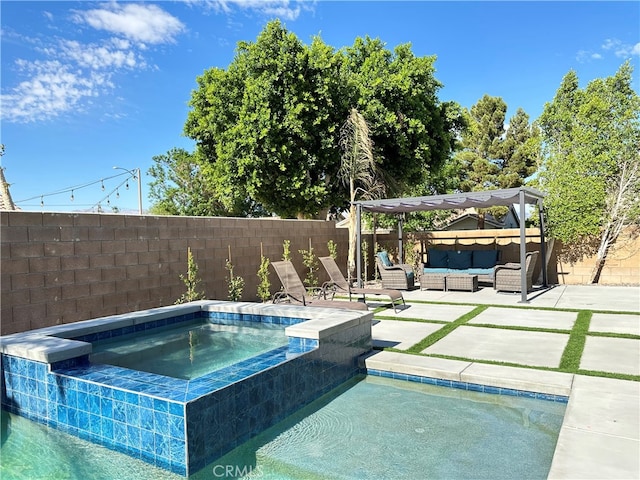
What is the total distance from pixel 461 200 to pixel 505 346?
17.8 feet

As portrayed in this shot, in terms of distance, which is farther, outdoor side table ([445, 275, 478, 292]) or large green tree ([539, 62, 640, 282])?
large green tree ([539, 62, 640, 282])

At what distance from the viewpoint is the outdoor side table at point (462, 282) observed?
1124 cm

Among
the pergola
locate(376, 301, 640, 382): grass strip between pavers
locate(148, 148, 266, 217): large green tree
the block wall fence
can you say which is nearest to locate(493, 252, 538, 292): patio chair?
the pergola

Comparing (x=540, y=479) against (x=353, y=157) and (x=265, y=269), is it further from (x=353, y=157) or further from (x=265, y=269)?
(x=353, y=157)

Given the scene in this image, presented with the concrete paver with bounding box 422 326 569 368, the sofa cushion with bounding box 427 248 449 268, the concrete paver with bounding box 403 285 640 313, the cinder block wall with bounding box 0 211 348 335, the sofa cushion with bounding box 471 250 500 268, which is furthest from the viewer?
the sofa cushion with bounding box 427 248 449 268

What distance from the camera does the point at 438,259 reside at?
13.1 metres

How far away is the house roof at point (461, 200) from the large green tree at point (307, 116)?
138 inches

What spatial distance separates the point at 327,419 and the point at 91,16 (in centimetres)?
1268

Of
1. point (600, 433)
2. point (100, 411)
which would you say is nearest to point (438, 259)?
point (600, 433)

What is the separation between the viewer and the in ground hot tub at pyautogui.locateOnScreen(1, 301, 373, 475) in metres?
3.15

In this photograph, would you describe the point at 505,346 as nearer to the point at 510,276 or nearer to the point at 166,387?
the point at 166,387

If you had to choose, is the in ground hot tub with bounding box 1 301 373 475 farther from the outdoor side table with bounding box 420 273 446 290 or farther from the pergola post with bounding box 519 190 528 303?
the outdoor side table with bounding box 420 273 446 290

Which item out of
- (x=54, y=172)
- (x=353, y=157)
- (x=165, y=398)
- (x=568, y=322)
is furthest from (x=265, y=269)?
(x=54, y=172)

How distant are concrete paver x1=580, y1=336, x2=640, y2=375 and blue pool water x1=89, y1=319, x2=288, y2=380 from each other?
3605 mm
